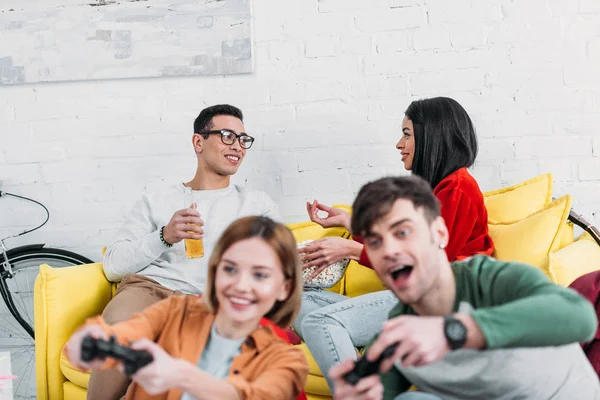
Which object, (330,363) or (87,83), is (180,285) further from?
(87,83)

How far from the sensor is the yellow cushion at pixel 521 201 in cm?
261

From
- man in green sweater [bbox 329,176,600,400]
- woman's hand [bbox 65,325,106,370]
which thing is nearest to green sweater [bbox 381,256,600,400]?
man in green sweater [bbox 329,176,600,400]

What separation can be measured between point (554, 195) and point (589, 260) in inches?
24.4

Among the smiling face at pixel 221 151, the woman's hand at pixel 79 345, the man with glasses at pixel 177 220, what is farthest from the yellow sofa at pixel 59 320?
the woman's hand at pixel 79 345

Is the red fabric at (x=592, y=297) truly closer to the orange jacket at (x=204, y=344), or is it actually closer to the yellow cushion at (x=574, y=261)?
the yellow cushion at (x=574, y=261)

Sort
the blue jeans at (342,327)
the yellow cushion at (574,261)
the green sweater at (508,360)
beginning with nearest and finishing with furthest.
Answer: the green sweater at (508,360) < the blue jeans at (342,327) < the yellow cushion at (574,261)

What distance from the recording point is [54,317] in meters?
2.49

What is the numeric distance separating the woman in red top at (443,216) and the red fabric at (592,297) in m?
0.42

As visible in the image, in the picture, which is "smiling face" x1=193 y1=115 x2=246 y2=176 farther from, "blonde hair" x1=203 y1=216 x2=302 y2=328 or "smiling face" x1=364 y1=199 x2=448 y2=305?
"smiling face" x1=364 y1=199 x2=448 y2=305

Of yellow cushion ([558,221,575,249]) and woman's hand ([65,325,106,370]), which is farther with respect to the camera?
yellow cushion ([558,221,575,249])

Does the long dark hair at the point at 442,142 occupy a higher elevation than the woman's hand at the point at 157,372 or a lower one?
higher

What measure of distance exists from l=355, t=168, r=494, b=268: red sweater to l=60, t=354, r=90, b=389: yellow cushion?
1.03 metres

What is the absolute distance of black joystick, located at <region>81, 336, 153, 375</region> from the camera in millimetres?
1134

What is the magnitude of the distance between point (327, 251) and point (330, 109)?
37.7 inches
